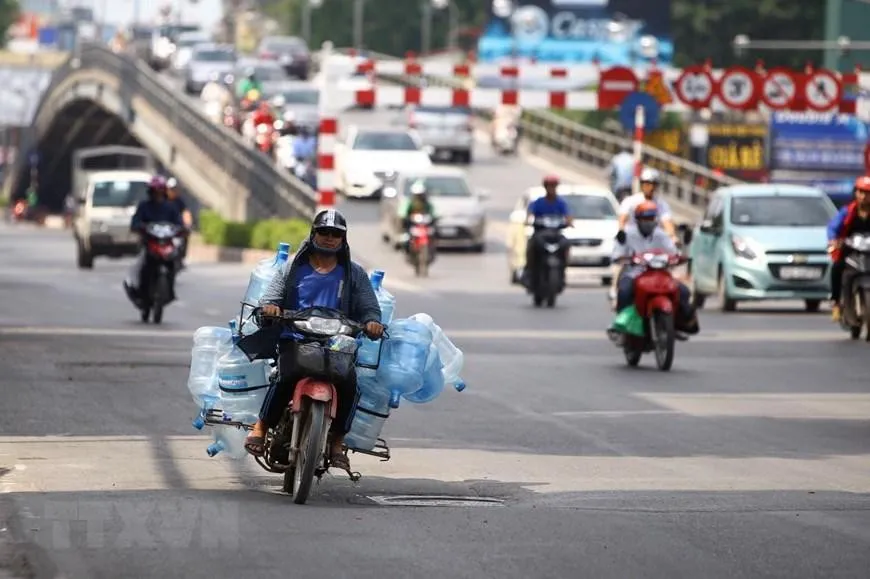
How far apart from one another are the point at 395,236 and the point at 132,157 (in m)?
39.4

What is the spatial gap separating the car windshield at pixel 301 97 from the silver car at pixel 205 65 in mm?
12413

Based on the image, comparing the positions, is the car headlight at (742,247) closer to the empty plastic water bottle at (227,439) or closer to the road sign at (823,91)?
the road sign at (823,91)

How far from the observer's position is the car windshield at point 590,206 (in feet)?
133

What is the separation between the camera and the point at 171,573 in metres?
9.42

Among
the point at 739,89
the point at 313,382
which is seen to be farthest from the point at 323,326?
the point at 739,89

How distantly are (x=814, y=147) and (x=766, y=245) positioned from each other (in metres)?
30.3

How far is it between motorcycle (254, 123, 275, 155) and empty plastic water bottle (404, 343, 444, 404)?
4722 centimetres

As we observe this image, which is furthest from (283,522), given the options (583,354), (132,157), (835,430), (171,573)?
(132,157)

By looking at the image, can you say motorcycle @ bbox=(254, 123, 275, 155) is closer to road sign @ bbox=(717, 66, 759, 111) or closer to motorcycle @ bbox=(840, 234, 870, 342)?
road sign @ bbox=(717, 66, 759, 111)

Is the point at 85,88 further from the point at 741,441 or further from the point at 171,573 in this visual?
the point at 171,573

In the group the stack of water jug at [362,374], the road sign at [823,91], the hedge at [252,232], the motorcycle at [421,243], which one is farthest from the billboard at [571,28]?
the stack of water jug at [362,374]

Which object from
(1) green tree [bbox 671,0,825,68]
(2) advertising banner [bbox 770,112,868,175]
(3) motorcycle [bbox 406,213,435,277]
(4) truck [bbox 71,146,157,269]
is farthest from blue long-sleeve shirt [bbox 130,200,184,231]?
(1) green tree [bbox 671,0,825,68]

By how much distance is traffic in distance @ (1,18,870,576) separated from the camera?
478 inches

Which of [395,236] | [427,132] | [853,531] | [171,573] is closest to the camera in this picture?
[171,573]
